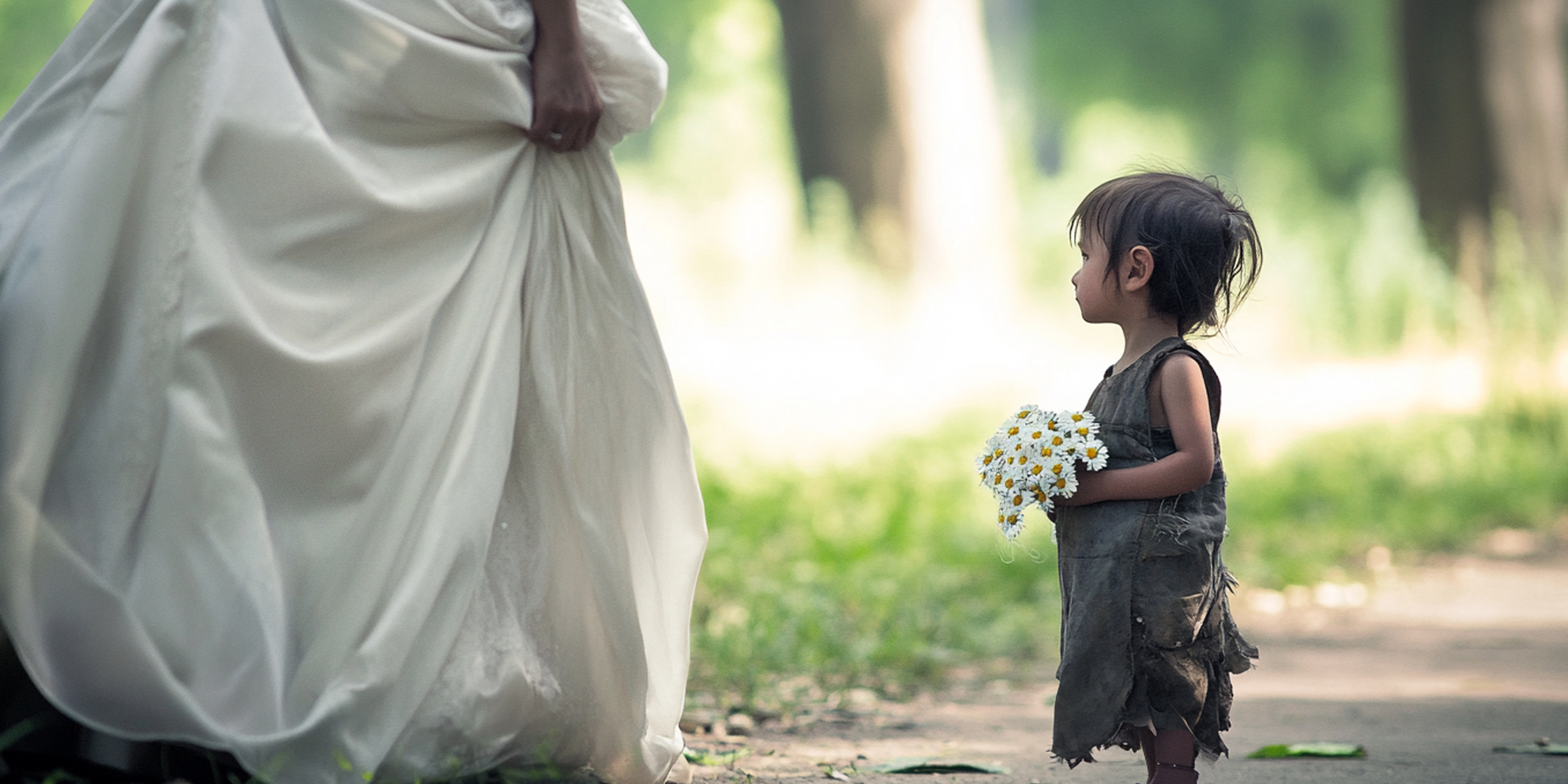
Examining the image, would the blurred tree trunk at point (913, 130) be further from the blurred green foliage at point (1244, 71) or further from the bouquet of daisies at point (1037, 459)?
the blurred green foliage at point (1244, 71)

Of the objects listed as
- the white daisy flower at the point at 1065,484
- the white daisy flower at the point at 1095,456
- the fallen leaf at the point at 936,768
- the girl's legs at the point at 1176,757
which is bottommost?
the fallen leaf at the point at 936,768

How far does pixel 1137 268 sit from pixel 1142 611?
631mm

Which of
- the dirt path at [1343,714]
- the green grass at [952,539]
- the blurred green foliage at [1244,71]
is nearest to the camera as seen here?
the dirt path at [1343,714]

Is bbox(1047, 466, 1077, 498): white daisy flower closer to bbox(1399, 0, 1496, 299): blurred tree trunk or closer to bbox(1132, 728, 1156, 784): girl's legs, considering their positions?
bbox(1132, 728, 1156, 784): girl's legs

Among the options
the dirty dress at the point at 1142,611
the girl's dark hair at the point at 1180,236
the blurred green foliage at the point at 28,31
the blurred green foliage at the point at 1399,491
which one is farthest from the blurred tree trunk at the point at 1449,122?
the blurred green foliage at the point at 28,31

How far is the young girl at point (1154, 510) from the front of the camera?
266cm

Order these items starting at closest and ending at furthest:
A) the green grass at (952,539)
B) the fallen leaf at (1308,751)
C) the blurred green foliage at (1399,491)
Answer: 1. the fallen leaf at (1308,751)
2. the green grass at (952,539)
3. the blurred green foliage at (1399,491)

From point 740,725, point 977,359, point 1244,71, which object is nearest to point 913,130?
point 977,359

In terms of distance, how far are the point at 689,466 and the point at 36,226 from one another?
126 centimetres

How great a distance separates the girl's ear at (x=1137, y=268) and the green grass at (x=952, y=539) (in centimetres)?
179

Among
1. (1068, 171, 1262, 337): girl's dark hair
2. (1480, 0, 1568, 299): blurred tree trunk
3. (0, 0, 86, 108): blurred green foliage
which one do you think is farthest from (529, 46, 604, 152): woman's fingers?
(0, 0, 86, 108): blurred green foliage

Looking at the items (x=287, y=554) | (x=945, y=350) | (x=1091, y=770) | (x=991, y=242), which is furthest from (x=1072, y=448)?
(x=991, y=242)

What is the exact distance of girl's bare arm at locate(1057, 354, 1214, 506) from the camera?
2.65 m

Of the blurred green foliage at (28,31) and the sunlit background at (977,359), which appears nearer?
the sunlit background at (977,359)
